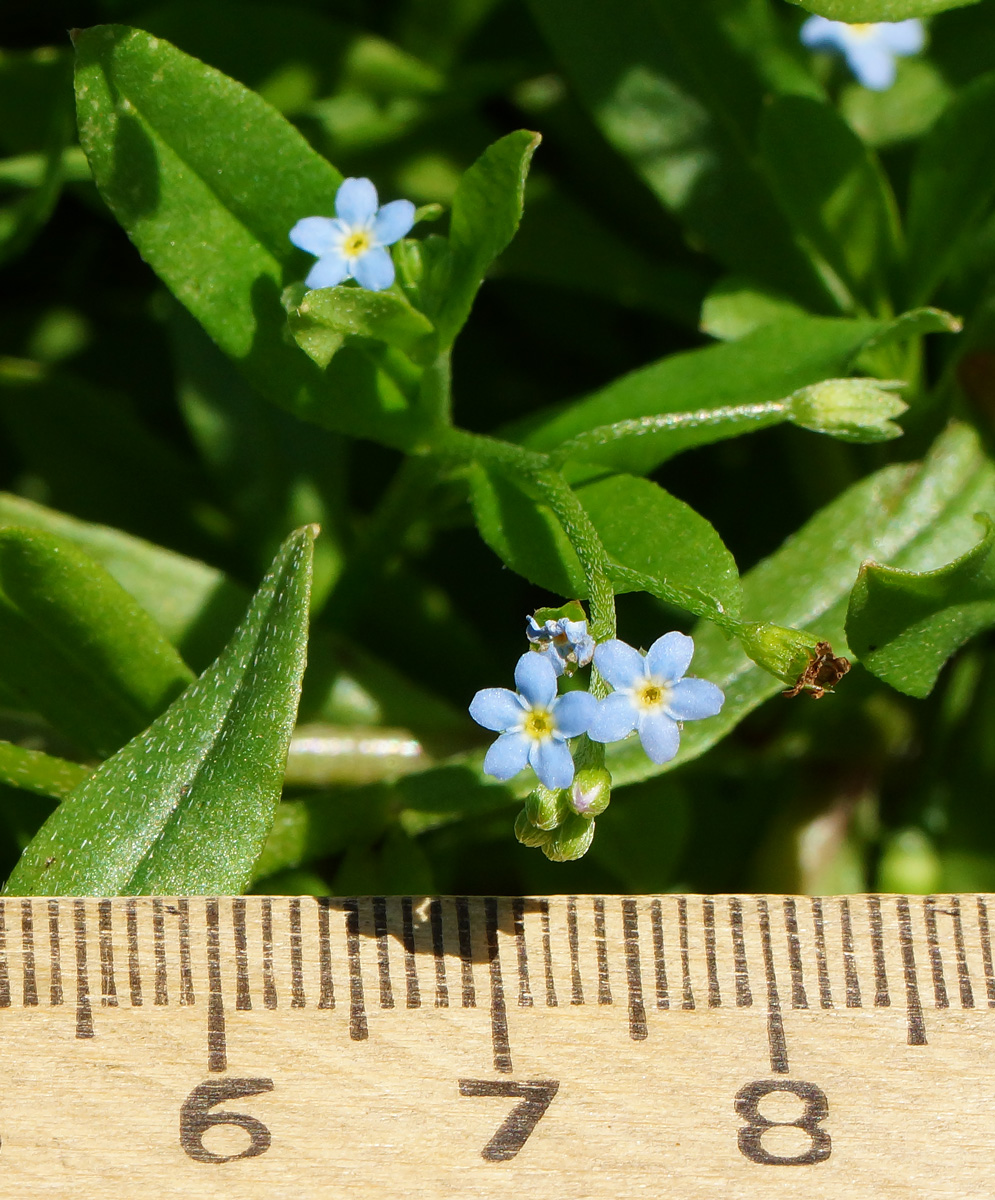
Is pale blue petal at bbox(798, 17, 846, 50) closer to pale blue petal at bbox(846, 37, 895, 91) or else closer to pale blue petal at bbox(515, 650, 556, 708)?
pale blue petal at bbox(846, 37, 895, 91)

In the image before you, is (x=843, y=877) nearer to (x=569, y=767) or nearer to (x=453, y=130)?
(x=569, y=767)

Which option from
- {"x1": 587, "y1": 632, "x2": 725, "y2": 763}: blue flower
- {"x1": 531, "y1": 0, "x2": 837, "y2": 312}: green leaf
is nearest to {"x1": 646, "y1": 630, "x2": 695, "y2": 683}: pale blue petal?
{"x1": 587, "y1": 632, "x2": 725, "y2": 763}: blue flower

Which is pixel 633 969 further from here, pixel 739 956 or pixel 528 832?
pixel 528 832

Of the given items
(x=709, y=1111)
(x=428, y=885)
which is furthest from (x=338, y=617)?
(x=709, y=1111)

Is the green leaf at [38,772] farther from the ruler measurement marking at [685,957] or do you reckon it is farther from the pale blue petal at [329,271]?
the ruler measurement marking at [685,957]

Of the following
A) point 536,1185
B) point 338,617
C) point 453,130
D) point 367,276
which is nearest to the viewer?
point 536,1185

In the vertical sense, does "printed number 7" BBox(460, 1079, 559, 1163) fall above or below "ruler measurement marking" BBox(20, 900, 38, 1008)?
below
